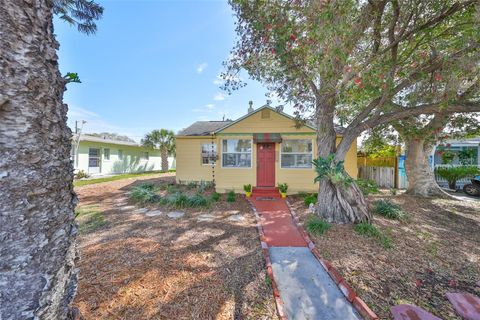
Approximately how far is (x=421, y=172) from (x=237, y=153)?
28.7 ft

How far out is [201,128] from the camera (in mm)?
13680

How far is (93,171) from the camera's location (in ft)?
55.2

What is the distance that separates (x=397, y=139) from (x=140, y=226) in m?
12.7

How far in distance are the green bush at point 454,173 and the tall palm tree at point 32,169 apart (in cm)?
1710

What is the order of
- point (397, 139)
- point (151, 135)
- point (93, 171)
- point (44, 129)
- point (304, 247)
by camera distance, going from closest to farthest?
point (44, 129) < point (304, 247) < point (397, 139) < point (93, 171) < point (151, 135)

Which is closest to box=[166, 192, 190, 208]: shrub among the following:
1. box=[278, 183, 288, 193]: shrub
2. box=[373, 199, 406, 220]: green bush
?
box=[278, 183, 288, 193]: shrub

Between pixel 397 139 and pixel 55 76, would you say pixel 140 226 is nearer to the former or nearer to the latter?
pixel 55 76

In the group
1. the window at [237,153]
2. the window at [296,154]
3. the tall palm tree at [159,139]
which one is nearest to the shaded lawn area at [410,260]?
the window at [296,154]

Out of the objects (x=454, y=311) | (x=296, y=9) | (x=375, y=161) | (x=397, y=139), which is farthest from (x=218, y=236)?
(x=375, y=161)

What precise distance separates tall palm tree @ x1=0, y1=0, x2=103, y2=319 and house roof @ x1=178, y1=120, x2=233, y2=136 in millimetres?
10388

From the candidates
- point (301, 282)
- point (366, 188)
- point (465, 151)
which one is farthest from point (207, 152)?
point (465, 151)

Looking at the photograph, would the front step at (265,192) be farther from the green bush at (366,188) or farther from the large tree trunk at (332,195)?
the green bush at (366,188)

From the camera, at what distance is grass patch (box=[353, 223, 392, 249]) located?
441 centimetres

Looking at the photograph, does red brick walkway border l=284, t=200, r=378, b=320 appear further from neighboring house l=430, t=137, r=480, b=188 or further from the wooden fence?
neighboring house l=430, t=137, r=480, b=188
